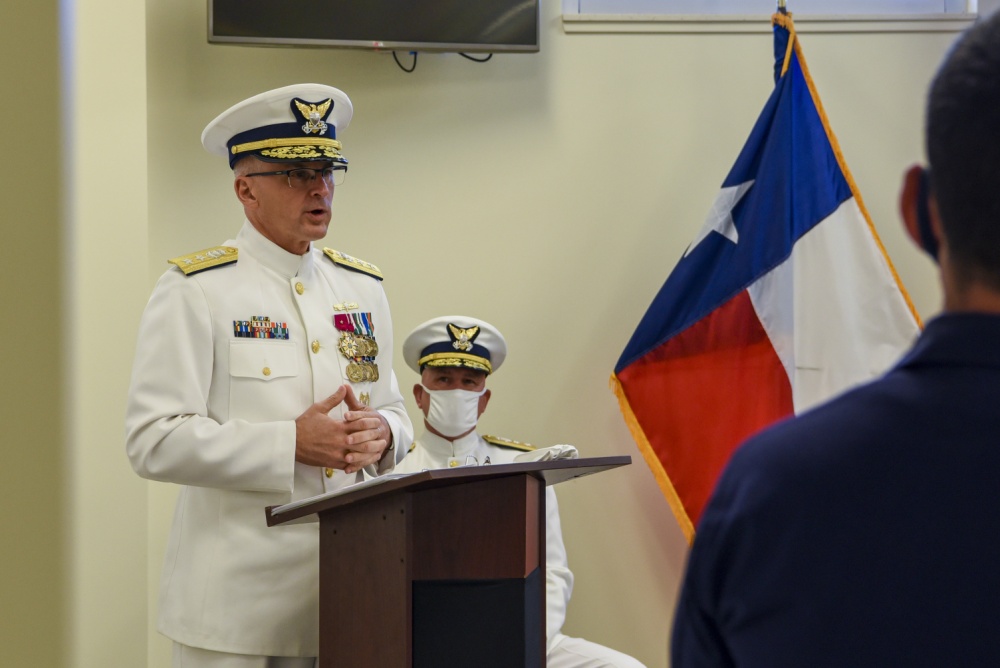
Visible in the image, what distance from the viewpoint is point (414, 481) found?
5.45ft

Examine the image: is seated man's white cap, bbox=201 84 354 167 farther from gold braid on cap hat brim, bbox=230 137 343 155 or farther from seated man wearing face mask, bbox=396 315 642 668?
seated man wearing face mask, bbox=396 315 642 668

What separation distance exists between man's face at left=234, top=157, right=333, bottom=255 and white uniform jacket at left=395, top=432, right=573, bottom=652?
1.07 metres

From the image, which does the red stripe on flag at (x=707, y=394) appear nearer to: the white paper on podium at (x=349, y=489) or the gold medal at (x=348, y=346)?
the gold medal at (x=348, y=346)

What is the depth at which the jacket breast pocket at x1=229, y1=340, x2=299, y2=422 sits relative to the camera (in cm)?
213

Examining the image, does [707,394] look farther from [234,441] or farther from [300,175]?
[234,441]

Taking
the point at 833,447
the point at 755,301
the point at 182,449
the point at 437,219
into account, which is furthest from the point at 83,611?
the point at 833,447

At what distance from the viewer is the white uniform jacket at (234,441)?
2.02 metres

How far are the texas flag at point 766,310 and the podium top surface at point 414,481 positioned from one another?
5.21 ft

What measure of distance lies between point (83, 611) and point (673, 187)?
7.35ft

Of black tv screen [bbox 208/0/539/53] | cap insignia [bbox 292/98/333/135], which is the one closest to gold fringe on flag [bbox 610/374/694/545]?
black tv screen [bbox 208/0/539/53]

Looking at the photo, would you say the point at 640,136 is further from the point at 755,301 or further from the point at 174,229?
the point at 174,229

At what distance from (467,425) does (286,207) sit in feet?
3.78

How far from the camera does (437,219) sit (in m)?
3.73

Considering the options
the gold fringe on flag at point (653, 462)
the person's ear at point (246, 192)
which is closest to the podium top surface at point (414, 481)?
the person's ear at point (246, 192)
